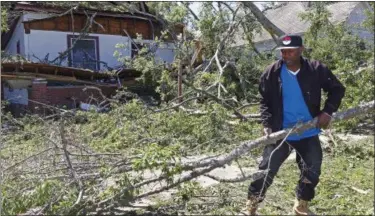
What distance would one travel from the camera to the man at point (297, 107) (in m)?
3.29

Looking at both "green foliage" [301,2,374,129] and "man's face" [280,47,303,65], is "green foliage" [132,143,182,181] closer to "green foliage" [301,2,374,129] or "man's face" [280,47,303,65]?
"man's face" [280,47,303,65]

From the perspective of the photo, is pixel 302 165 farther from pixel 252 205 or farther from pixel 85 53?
pixel 85 53

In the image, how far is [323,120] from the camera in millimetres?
3264

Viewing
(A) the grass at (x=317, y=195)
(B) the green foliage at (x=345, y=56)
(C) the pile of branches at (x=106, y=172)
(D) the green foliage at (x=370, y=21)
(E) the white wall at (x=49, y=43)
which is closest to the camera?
(C) the pile of branches at (x=106, y=172)

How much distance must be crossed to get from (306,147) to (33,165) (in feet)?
8.28

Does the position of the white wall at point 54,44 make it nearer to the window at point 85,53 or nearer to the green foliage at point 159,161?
the window at point 85,53

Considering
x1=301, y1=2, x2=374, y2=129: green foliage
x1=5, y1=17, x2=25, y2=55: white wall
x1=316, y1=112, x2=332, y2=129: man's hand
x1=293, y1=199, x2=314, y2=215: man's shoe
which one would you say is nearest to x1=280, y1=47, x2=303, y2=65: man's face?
x1=316, y1=112, x2=332, y2=129: man's hand

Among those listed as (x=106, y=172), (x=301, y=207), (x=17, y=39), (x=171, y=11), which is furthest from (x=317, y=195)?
(x=17, y=39)

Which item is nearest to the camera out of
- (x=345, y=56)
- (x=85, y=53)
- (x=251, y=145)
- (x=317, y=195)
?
(x=251, y=145)

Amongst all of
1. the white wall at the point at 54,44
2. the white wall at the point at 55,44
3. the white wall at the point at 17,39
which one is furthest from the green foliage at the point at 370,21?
the white wall at the point at 17,39

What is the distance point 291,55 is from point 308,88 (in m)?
0.27

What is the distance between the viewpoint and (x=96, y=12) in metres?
15.3

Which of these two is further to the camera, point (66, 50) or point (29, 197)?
point (66, 50)

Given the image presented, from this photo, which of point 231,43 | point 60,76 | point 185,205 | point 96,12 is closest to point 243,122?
point 185,205
